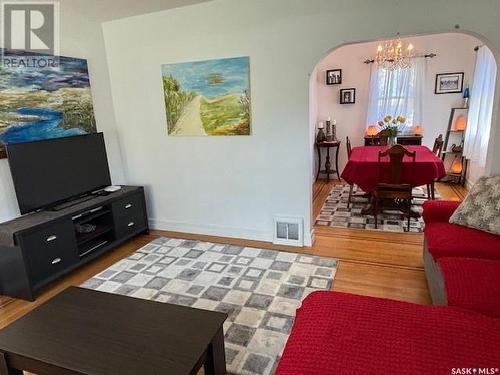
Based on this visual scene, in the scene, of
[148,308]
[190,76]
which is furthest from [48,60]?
[148,308]

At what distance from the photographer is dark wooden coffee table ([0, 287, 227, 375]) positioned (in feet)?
4.49

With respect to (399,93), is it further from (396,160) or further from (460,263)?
(460,263)

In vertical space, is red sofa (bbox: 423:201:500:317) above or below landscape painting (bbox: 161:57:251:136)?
below

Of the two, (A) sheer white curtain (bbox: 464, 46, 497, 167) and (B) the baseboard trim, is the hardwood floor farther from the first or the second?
(A) sheer white curtain (bbox: 464, 46, 497, 167)

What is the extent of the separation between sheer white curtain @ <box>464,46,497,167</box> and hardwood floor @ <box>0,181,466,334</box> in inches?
81.2

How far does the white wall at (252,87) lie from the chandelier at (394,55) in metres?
2.81

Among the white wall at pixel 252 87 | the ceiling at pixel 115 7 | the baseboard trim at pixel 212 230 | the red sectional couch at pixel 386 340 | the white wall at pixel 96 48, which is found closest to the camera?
the red sectional couch at pixel 386 340

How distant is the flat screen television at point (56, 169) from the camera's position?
2799 mm

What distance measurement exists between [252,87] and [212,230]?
1.72 meters

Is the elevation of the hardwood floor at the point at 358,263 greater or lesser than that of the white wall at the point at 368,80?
lesser

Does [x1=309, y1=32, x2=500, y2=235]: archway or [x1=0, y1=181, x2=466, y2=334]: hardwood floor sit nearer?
[x1=0, y1=181, x2=466, y2=334]: hardwood floor

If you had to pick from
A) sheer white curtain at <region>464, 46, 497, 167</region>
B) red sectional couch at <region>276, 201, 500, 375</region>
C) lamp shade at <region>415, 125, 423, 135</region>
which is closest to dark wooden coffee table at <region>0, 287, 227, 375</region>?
red sectional couch at <region>276, 201, 500, 375</region>

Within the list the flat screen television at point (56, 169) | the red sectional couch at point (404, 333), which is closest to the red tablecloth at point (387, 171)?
the red sectional couch at point (404, 333)

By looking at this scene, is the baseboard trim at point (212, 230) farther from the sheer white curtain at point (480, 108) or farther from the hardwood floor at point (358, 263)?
the sheer white curtain at point (480, 108)
